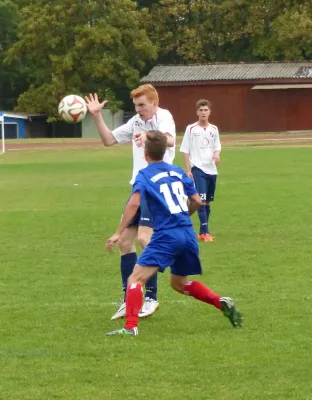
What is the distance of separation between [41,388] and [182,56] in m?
64.4

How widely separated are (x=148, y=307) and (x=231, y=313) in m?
0.97

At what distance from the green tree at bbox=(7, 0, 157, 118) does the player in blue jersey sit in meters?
56.9

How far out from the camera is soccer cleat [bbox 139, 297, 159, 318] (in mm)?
8188

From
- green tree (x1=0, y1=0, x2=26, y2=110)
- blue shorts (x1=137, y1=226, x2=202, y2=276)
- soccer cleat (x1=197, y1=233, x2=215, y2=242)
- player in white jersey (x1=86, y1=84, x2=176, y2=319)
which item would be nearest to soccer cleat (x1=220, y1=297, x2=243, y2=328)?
blue shorts (x1=137, y1=226, x2=202, y2=276)

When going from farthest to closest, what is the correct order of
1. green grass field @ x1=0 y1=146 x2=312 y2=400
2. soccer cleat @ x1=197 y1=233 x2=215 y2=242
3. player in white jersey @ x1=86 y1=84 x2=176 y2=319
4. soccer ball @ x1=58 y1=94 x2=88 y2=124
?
soccer cleat @ x1=197 y1=233 x2=215 y2=242 → soccer ball @ x1=58 y1=94 x2=88 y2=124 → player in white jersey @ x1=86 y1=84 x2=176 y2=319 → green grass field @ x1=0 y1=146 x2=312 y2=400

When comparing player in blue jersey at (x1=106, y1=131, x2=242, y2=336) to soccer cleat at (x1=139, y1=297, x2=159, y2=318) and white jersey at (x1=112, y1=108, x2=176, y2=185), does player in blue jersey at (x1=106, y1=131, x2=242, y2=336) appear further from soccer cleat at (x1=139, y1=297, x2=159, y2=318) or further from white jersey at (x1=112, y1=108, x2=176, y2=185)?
white jersey at (x1=112, y1=108, x2=176, y2=185)

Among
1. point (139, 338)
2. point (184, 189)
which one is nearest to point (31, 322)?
point (139, 338)

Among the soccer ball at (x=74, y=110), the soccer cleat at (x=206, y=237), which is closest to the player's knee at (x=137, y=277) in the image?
the soccer ball at (x=74, y=110)

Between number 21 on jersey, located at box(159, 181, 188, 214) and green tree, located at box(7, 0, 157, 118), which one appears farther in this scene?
green tree, located at box(7, 0, 157, 118)

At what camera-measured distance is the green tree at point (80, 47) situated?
64312 mm

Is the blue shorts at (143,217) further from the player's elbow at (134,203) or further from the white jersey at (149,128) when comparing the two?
the white jersey at (149,128)

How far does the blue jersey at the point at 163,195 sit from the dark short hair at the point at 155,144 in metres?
0.08

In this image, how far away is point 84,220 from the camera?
1589cm

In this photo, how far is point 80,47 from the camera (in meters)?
64.1
